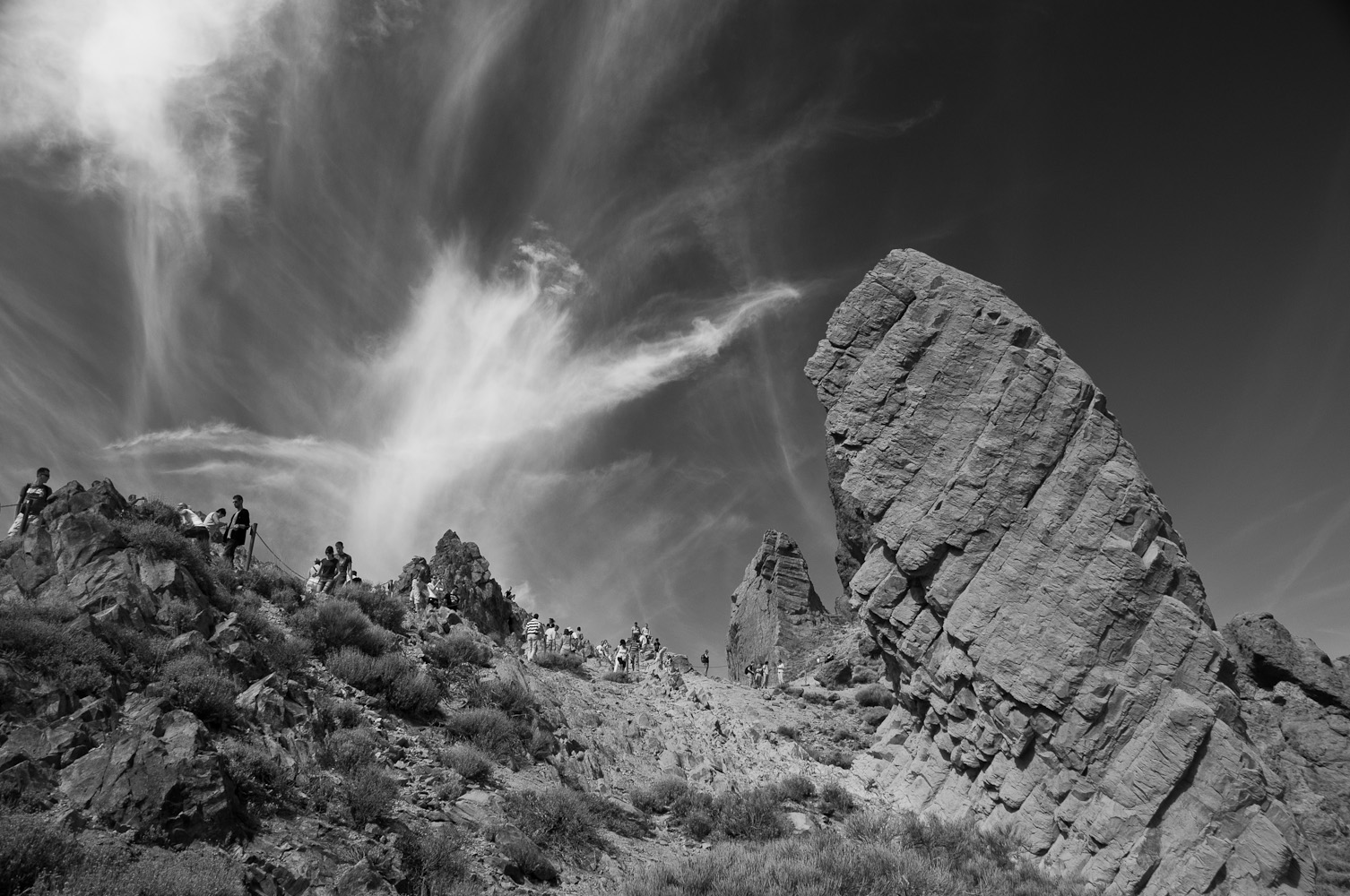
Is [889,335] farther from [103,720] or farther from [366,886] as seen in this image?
[103,720]

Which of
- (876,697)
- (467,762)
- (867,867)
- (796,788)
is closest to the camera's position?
(867,867)

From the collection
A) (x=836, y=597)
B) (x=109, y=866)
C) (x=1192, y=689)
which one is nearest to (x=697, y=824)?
(x=109, y=866)

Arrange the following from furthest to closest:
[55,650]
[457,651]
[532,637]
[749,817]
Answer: [532,637], [457,651], [749,817], [55,650]

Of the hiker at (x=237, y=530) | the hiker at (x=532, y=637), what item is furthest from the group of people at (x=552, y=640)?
the hiker at (x=237, y=530)

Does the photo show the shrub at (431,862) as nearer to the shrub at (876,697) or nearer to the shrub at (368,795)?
the shrub at (368,795)

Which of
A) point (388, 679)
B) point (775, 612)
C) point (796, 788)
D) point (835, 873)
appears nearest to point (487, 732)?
point (388, 679)

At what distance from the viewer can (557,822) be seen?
1313 cm

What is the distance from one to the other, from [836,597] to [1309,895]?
40.6 m

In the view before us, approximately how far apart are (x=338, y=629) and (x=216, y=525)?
6.03 m

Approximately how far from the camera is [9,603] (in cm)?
1131

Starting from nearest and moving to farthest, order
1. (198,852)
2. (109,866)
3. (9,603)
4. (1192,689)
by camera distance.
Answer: (109,866)
(198,852)
(9,603)
(1192,689)

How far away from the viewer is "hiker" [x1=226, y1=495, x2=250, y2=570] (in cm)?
1789

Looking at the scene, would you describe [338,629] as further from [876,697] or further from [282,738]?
[876,697]

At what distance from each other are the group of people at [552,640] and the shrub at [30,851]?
18.8 meters
